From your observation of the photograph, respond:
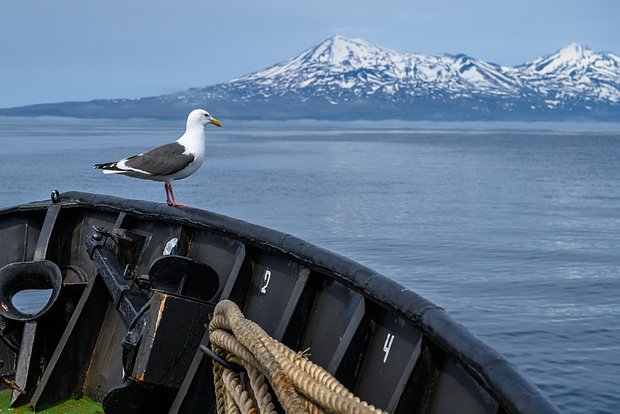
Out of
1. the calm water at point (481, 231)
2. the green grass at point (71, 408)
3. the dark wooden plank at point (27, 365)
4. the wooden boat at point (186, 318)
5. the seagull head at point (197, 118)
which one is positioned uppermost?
the seagull head at point (197, 118)

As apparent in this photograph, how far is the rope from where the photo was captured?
3.57m

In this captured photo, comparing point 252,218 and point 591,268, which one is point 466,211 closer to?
point 252,218

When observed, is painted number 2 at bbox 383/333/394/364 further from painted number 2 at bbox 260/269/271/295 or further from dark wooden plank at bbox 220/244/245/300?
dark wooden plank at bbox 220/244/245/300

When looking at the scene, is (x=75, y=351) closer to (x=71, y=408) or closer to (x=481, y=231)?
(x=71, y=408)

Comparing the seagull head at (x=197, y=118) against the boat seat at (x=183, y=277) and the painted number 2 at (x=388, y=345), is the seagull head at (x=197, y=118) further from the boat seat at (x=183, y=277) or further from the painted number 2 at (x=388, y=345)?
the painted number 2 at (x=388, y=345)

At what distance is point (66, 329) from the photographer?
6.55 m

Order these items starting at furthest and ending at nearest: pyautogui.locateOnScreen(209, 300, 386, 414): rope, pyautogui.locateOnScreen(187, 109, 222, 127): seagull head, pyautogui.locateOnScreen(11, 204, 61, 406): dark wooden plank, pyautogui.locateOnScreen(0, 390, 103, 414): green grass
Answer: pyautogui.locateOnScreen(187, 109, 222, 127): seagull head
pyautogui.locateOnScreen(11, 204, 61, 406): dark wooden plank
pyautogui.locateOnScreen(0, 390, 103, 414): green grass
pyautogui.locateOnScreen(209, 300, 386, 414): rope

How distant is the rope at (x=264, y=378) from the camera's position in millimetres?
3568

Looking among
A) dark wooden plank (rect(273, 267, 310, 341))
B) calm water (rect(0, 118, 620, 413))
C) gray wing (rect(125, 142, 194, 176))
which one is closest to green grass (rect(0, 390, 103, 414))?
dark wooden plank (rect(273, 267, 310, 341))

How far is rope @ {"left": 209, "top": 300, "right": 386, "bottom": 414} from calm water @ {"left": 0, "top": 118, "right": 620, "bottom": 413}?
7.29 metres

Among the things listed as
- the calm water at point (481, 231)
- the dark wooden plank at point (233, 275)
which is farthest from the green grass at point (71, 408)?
the calm water at point (481, 231)

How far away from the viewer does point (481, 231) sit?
29.1 m

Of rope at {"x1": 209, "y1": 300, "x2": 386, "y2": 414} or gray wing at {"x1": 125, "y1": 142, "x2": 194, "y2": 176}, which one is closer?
rope at {"x1": 209, "y1": 300, "x2": 386, "y2": 414}

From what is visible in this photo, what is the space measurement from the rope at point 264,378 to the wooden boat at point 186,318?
16.8 inches
